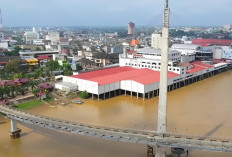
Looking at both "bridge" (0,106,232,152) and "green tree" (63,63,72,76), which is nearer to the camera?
"bridge" (0,106,232,152)

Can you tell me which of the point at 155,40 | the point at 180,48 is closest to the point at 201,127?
the point at 180,48

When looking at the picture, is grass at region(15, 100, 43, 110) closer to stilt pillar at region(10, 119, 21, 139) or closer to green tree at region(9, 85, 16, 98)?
green tree at region(9, 85, 16, 98)

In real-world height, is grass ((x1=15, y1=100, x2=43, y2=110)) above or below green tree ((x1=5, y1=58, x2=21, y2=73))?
below

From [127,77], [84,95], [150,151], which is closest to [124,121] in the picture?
[150,151]

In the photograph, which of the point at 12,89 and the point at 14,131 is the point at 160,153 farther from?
the point at 12,89

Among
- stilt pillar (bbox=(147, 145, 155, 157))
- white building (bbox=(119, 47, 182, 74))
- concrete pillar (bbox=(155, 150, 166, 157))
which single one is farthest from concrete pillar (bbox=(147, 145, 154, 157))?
white building (bbox=(119, 47, 182, 74))

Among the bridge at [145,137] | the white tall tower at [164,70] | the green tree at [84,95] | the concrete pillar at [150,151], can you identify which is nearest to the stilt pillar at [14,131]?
the bridge at [145,137]

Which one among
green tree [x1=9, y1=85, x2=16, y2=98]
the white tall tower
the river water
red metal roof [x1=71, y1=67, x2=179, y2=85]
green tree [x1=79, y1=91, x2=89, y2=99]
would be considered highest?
the white tall tower

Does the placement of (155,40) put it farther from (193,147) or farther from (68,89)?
(193,147)

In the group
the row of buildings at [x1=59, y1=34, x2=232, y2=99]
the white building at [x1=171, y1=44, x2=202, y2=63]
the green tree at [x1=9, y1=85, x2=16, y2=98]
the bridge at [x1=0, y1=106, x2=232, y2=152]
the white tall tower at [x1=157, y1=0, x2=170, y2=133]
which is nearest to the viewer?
the bridge at [x1=0, y1=106, x2=232, y2=152]

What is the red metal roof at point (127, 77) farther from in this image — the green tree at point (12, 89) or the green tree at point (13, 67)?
the green tree at point (13, 67)
